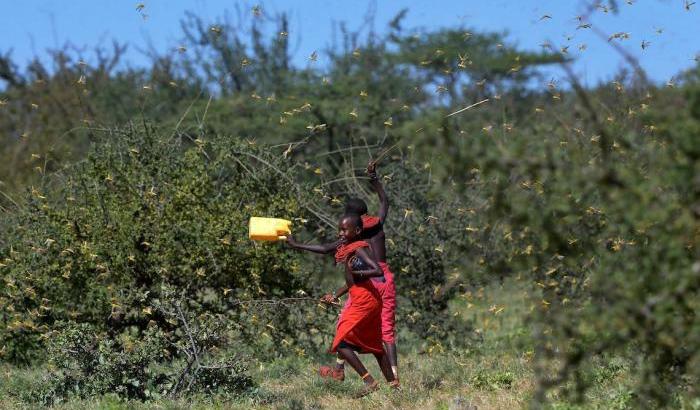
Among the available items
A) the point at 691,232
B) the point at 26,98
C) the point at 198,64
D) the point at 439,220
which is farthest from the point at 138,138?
the point at 26,98

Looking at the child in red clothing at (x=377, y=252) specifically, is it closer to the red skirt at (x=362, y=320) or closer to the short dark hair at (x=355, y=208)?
the short dark hair at (x=355, y=208)

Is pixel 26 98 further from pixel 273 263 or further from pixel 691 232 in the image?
pixel 691 232

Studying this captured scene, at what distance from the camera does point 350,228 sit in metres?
8.70

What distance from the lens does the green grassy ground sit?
798 cm

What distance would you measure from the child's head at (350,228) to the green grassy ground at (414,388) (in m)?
1.18

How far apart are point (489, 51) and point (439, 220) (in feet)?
A: 85.4

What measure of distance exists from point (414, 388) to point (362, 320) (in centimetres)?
65

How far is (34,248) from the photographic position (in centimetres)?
1055

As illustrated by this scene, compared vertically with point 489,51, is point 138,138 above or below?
below

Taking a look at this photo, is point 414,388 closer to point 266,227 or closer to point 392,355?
point 392,355

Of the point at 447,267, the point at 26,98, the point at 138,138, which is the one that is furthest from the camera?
the point at 26,98

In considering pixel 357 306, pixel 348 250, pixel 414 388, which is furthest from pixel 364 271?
pixel 414 388

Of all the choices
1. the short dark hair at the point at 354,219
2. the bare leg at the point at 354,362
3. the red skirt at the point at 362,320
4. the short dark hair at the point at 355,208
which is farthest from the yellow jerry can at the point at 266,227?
the bare leg at the point at 354,362

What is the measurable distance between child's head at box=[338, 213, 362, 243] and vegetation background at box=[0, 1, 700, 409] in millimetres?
777
